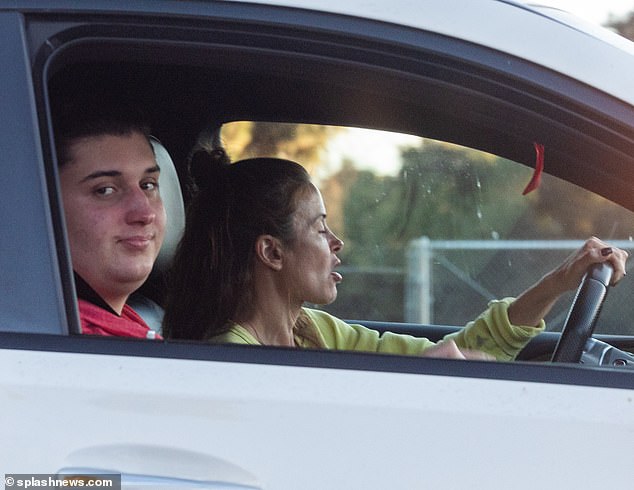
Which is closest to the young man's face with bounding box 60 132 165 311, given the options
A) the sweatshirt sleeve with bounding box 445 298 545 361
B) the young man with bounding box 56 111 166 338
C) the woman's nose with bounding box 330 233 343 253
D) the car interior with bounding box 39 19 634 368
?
the young man with bounding box 56 111 166 338

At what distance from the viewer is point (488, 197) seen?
42.0 ft

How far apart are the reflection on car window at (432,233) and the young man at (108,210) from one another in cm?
619

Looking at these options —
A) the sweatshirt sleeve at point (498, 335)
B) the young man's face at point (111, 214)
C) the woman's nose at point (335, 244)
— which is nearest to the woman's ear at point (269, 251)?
the woman's nose at point (335, 244)

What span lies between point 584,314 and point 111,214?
96 cm

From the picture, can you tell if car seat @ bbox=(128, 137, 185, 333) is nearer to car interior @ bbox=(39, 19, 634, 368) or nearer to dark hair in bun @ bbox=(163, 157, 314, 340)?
dark hair in bun @ bbox=(163, 157, 314, 340)

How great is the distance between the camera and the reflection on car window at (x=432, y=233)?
9.54m

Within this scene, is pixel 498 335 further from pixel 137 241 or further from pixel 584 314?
pixel 137 241

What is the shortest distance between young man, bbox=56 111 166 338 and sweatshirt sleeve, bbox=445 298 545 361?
2.58 feet

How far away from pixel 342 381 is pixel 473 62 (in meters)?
0.50

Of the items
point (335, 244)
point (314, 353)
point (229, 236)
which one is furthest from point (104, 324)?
point (335, 244)

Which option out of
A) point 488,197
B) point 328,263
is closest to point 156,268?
point 328,263

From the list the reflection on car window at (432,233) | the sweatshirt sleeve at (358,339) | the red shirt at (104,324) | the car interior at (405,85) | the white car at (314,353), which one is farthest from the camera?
the reflection on car window at (432,233)

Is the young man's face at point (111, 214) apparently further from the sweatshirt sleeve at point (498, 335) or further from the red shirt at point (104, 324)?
the sweatshirt sleeve at point (498, 335)

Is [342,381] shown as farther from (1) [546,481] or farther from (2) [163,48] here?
(2) [163,48]
